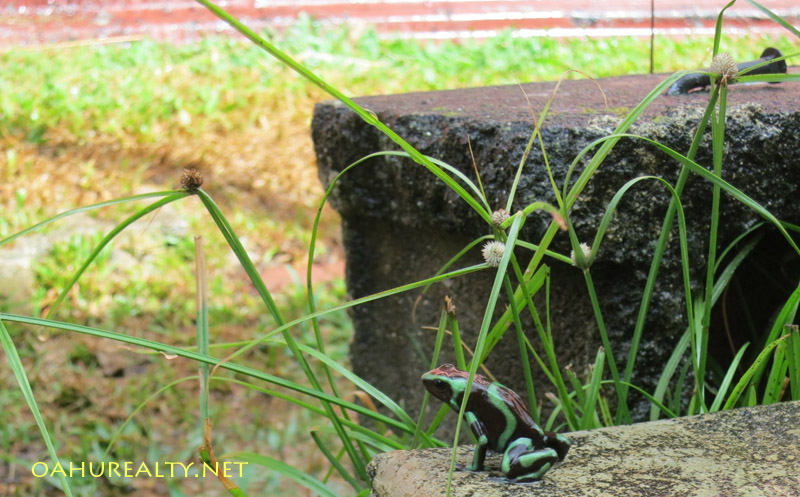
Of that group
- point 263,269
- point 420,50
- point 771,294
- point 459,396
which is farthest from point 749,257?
point 420,50

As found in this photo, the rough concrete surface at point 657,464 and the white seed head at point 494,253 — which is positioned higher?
the white seed head at point 494,253

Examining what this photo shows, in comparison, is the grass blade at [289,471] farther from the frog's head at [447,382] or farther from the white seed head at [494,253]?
the white seed head at [494,253]

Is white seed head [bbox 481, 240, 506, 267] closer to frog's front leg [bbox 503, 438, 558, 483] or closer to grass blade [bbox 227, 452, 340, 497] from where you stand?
frog's front leg [bbox 503, 438, 558, 483]

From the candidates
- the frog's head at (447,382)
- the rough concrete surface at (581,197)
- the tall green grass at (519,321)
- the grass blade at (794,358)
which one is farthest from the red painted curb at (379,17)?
the frog's head at (447,382)

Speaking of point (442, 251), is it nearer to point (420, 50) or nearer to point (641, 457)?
point (641, 457)

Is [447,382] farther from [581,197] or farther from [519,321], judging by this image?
[581,197]

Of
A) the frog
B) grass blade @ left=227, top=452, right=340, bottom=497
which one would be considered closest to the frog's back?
the frog
